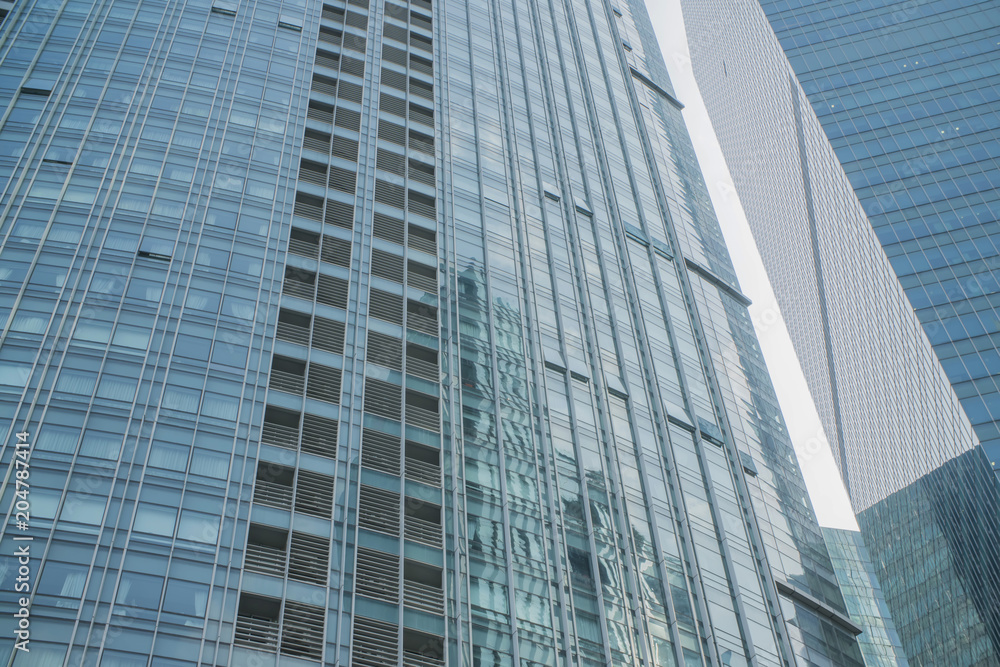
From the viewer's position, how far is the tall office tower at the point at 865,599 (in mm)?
92000

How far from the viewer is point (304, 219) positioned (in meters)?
55.8

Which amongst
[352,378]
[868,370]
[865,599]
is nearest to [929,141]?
[868,370]

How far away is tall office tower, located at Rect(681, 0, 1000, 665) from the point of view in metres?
85.4

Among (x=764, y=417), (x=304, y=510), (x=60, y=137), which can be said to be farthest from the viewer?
(x=764, y=417)

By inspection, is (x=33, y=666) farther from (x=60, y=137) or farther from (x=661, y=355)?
(x=661, y=355)

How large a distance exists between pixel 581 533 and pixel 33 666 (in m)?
24.4

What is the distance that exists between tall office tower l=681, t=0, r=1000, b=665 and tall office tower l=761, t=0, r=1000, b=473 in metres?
1.56

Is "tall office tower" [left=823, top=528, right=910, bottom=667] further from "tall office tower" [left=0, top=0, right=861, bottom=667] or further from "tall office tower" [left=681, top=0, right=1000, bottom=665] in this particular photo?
"tall office tower" [left=0, top=0, right=861, bottom=667]

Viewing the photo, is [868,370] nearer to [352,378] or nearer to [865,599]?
[865,599]

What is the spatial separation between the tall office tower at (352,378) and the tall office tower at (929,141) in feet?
53.1

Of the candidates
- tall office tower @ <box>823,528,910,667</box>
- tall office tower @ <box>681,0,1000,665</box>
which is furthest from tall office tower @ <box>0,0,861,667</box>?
tall office tower @ <box>823,528,910,667</box>

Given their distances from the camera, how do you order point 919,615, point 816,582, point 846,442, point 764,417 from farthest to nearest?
1. point 846,442
2. point 919,615
3. point 764,417
4. point 816,582

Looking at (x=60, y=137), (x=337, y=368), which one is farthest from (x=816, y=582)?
(x=60, y=137)

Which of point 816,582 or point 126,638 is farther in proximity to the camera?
point 816,582
